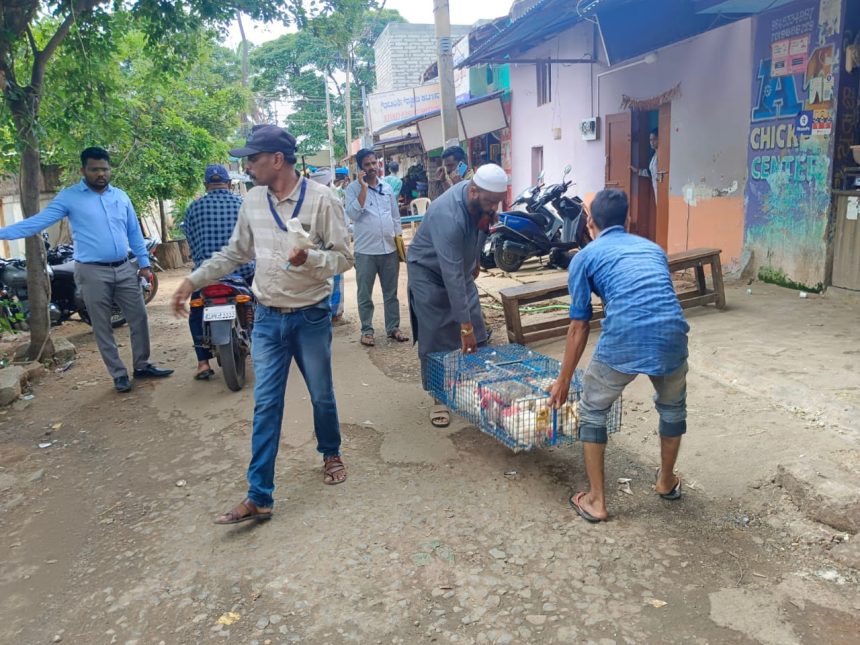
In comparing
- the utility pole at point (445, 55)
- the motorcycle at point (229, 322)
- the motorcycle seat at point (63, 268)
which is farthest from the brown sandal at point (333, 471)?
the utility pole at point (445, 55)

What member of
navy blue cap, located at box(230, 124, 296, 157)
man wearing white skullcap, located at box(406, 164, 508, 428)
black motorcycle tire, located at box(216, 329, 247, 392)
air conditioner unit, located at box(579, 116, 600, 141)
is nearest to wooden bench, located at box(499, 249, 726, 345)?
man wearing white skullcap, located at box(406, 164, 508, 428)

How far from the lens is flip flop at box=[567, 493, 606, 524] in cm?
334

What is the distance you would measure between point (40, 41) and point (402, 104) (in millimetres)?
15138

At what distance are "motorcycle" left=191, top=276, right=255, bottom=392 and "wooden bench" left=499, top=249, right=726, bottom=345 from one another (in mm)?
2227

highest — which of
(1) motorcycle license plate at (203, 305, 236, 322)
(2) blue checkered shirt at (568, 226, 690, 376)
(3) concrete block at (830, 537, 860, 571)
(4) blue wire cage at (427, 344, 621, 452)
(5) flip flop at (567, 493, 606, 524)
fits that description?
(2) blue checkered shirt at (568, 226, 690, 376)

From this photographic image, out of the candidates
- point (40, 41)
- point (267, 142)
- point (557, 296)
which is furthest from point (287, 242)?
point (40, 41)

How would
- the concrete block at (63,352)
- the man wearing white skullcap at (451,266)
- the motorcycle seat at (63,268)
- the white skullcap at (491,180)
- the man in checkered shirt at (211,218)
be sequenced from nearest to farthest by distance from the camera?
Answer: 1. the white skullcap at (491,180)
2. the man wearing white skullcap at (451,266)
3. the man in checkered shirt at (211,218)
4. the concrete block at (63,352)
5. the motorcycle seat at (63,268)

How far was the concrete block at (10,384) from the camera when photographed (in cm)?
559

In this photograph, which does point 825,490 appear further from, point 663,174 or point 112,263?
point 663,174

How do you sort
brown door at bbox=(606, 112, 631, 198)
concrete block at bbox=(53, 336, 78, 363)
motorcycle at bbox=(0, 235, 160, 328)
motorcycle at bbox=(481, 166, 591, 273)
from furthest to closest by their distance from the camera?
brown door at bbox=(606, 112, 631, 198) → motorcycle at bbox=(481, 166, 591, 273) → motorcycle at bbox=(0, 235, 160, 328) → concrete block at bbox=(53, 336, 78, 363)

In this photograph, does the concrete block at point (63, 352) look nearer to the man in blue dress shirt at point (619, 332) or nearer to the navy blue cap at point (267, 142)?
the navy blue cap at point (267, 142)

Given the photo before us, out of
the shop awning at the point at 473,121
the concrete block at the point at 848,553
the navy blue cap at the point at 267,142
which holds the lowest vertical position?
the concrete block at the point at 848,553

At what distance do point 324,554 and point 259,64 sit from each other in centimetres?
4018

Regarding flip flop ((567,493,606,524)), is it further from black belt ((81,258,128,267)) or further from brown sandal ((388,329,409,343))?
black belt ((81,258,128,267))
